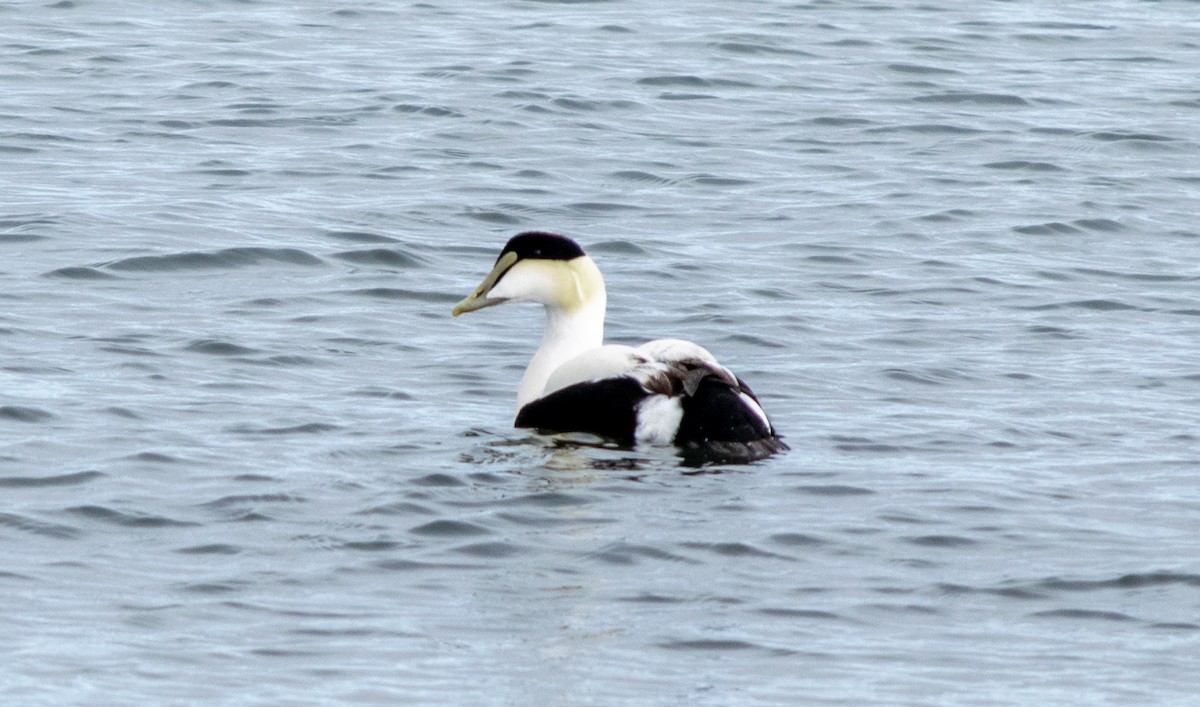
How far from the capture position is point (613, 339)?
35.1 ft

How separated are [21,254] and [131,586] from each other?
562 cm

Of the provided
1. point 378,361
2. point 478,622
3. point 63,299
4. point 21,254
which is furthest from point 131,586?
point 21,254

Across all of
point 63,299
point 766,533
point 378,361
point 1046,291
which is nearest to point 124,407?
point 378,361

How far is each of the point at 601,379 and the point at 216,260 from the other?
398cm

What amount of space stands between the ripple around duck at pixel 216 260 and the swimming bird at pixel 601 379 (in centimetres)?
294

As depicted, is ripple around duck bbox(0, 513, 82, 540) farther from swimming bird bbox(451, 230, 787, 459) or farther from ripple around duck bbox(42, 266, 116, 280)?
ripple around duck bbox(42, 266, 116, 280)

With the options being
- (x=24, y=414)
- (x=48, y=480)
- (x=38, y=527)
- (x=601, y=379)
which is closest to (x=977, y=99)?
(x=601, y=379)

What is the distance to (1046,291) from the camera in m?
11.8

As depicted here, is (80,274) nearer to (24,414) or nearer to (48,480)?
(24,414)

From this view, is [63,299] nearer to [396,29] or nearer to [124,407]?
[124,407]

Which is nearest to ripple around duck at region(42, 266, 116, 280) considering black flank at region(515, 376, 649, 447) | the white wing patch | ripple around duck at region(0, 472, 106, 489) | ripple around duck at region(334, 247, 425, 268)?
ripple around duck at region(334, 247, 425, 268)

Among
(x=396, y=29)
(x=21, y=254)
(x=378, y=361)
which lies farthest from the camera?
(x=396, y=29)

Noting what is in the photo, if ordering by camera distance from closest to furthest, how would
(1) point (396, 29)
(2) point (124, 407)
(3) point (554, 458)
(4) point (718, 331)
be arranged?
(3) point (554, 458) < (2) point (124, 407) < (4) point (718, 331) < (1) point (396, 29)

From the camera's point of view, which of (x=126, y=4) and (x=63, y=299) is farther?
(x=126, y=4)
